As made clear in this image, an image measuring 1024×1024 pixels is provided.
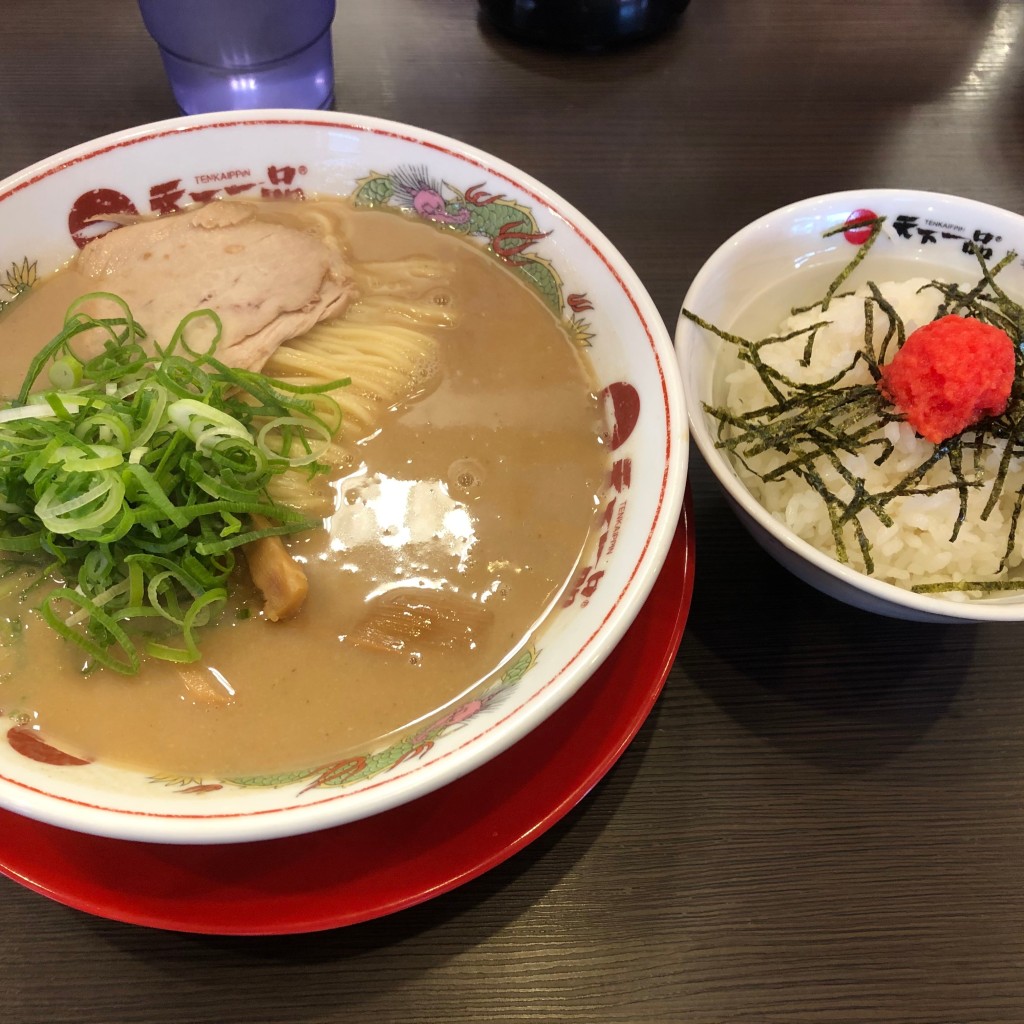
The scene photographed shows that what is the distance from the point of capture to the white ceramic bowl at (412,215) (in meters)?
0.95

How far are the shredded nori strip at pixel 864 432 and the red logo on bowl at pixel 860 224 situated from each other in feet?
0.59

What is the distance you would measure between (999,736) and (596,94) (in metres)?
2.11

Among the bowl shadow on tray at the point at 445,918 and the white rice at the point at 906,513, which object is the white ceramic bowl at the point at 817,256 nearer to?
the white rice at the point at 906,513

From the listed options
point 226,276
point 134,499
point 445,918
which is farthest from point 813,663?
point 226,276

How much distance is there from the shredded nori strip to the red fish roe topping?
49mm

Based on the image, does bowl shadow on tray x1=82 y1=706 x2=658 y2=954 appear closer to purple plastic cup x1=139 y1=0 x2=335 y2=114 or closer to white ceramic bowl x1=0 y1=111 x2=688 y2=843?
white ceramic bowl x1=0 y1=111 x2=688 y2=843

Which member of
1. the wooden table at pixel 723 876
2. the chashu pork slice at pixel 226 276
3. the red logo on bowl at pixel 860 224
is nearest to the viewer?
the wooden table at pixel 723 876

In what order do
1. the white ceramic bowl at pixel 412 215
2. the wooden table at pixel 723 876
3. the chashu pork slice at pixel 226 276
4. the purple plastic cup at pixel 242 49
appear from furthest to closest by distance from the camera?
the purple plastic cup at pixel 242 49, the chashu pork slice at pixel 226 276, the wooden table at pixel 723 876, the white ceramic bowl at pixel 412 215

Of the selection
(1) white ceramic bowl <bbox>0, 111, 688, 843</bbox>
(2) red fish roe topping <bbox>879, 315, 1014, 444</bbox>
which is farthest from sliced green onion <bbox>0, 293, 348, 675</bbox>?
(2) red fish roe topping <bbox>879, 315, 1014, 444</bbox>

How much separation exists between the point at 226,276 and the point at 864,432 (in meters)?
1.29

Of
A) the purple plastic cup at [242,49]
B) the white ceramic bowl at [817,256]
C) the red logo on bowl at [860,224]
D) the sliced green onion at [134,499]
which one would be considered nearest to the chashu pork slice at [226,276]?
the sliced green onion at [134,499]

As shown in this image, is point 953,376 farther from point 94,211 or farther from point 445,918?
point 94,211

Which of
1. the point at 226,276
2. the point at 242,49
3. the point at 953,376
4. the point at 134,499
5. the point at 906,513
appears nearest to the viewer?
the point at 134,499

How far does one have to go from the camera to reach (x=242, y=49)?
2.07 m
